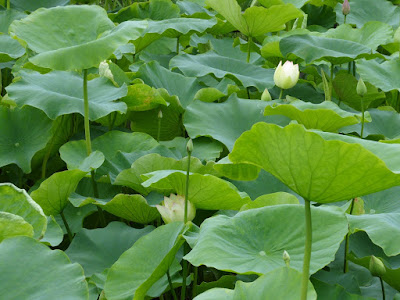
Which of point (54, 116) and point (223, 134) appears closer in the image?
point (54, 116)

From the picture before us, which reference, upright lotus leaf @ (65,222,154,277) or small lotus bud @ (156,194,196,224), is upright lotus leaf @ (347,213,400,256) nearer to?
small lotus bud @ (156,194,196,224)

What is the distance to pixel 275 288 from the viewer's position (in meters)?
0.84

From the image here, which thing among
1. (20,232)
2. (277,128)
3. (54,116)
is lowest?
(54,116)

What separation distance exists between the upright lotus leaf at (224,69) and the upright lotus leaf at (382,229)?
0.86 metres

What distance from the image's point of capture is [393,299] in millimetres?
1094

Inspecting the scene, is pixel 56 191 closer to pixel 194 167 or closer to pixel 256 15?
pixel 194 167

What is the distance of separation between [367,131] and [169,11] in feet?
3.74

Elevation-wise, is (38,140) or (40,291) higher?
(40,291)

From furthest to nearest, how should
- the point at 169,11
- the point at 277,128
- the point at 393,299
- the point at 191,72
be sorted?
1. the point at 169,11
2. the point at 191,72
3. the point at 393,299
4. the point at 277,128

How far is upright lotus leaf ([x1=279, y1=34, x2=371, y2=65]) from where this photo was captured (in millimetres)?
1881

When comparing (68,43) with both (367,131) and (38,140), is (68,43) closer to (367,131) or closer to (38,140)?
(38,140)

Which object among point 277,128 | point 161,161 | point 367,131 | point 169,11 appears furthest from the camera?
point 169,11

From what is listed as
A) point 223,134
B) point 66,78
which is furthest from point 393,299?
point 66,78


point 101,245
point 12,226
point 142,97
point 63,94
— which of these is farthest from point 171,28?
point 12,226
